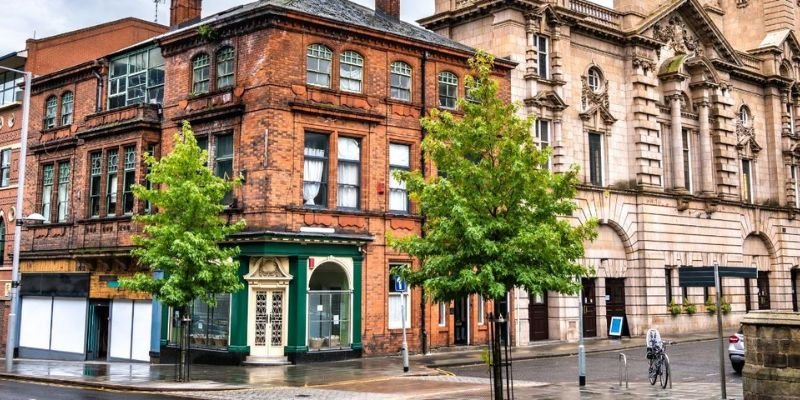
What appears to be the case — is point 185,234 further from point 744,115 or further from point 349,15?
point 744,115

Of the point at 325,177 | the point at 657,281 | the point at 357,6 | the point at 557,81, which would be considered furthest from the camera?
the point at 657,281

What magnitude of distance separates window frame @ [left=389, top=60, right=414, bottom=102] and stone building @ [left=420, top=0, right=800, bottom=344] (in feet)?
18.9

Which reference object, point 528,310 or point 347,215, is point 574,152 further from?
point 347,215

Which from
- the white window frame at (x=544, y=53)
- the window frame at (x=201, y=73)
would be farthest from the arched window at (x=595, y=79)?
the window frame at (x=201, y=73)

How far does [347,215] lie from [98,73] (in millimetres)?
13592

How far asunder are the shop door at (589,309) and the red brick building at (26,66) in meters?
25.0

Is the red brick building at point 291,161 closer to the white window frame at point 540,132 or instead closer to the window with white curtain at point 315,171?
the window with white curtain at point 315,171

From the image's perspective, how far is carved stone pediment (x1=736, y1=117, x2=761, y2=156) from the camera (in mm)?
44688

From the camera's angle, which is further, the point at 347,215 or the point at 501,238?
the point at 347,215


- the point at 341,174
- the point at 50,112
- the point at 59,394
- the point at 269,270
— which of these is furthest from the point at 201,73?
the point at 59,394

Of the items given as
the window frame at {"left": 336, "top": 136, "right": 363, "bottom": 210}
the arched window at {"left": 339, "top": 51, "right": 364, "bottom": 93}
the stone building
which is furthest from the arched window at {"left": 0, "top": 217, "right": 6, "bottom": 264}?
the stone building

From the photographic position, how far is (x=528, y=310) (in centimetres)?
3344

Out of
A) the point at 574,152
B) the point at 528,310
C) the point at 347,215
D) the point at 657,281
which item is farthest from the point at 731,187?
the point at 347,215

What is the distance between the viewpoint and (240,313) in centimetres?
2566
